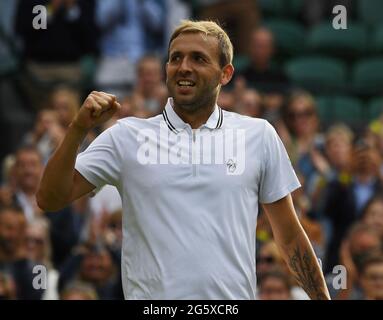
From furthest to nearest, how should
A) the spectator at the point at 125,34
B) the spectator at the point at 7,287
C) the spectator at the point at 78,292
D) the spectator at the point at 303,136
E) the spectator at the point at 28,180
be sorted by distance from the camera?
the spectator at the point at 125,34 → the spectator at the point at 303,136 → the spectator at the point at 28,180 → the spectator at the point at 7,287 → the spectator at the point at 78,292

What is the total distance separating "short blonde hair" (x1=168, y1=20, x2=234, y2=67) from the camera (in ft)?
16.8

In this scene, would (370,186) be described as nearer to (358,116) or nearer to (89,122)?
(358,116)

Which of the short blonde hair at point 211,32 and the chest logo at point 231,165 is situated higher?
the short blonde hair at point 211,32

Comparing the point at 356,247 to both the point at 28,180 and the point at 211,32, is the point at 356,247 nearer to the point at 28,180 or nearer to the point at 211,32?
the point at 28,180

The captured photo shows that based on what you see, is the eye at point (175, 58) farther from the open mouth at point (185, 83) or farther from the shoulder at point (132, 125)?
the shoulder at point (132, 125)

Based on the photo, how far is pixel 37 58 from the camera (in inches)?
452

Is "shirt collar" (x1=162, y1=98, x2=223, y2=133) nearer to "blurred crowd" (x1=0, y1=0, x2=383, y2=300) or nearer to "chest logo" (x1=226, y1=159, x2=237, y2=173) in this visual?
"chest logo" (x1=226, y1=159, x2=237, y2=173)

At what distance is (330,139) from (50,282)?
2.54 m

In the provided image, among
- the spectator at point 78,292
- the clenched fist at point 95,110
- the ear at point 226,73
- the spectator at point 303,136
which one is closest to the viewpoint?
the clenched fist at point 95,110

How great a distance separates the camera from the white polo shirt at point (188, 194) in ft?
16.2

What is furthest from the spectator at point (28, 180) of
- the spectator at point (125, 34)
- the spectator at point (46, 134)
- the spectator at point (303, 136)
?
the spectator at point (303, 136)

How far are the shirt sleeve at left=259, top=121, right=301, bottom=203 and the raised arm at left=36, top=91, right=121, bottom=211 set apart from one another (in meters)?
0.64

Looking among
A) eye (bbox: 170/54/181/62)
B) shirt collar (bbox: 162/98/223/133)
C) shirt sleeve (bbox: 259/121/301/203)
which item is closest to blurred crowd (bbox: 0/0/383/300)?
shirt sleeve (bbox: 259/121/301/203)

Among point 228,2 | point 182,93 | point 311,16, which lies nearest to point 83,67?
Result: point 228,2
